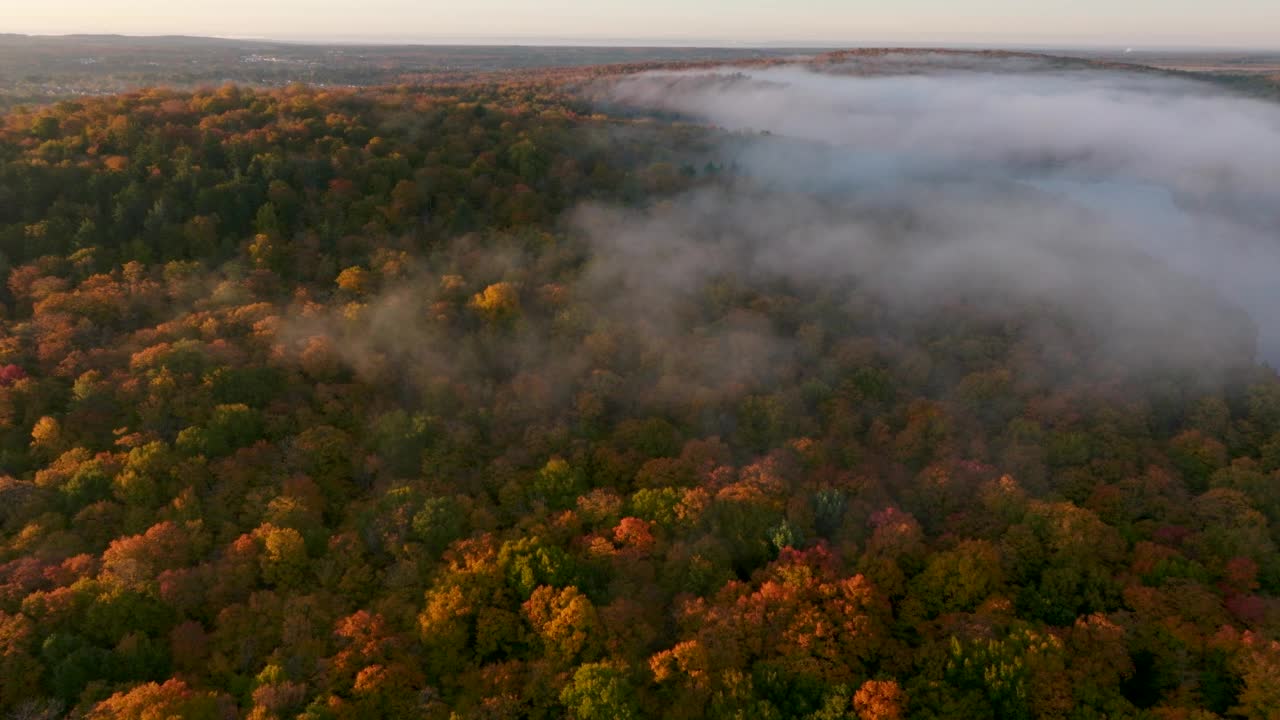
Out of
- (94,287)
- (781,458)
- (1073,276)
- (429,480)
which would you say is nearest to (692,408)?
(781,458)

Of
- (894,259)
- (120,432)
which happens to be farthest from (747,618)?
(894,259)

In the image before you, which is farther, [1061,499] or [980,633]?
[1061,499]

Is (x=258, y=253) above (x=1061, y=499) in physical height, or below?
above

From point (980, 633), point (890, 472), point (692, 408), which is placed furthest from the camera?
point (692, 408)

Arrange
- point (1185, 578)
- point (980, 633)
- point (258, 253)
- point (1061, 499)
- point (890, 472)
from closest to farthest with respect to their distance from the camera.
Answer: point (980, 633) < point (1185, 578) < point (1061, 499) < point (890, 472) < point (258, 253)

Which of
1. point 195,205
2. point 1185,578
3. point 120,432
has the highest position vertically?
point 195,205

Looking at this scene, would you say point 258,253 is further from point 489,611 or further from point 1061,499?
point 1061,499
